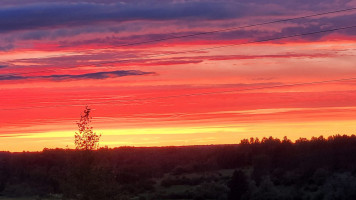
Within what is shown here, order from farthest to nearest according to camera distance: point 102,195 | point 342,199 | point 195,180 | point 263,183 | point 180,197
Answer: point 195,180
point 180,197
point 263,183
point 342,199
point 102,195

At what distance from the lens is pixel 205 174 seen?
103 m

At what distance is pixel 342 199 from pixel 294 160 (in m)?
36.6

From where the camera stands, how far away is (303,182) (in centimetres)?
8100

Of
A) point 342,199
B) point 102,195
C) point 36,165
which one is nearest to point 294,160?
point 342,199

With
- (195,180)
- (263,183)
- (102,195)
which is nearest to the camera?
(102,195)

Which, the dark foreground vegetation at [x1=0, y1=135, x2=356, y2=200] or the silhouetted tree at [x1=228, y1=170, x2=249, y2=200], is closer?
the dark foreground vegetation at [x1=0, y1=135, x2=356, y2=200]

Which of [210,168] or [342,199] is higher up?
[210,168]

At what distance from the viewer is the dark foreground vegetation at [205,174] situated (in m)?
39.8

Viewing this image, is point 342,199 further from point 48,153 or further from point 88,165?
point 48,153

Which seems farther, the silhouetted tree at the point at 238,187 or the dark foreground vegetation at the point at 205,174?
the silhouetted tree at the point at 238,187

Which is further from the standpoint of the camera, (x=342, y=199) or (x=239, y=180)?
(x=239, y=180)

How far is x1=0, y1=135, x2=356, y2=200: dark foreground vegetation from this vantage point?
39750mm

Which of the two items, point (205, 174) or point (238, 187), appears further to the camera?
point (205, 174)

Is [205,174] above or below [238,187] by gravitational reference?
above
